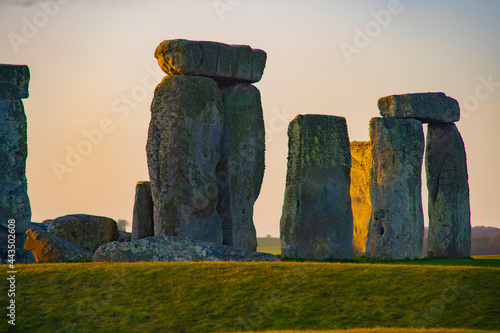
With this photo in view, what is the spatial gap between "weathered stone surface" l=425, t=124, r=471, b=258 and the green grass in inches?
528

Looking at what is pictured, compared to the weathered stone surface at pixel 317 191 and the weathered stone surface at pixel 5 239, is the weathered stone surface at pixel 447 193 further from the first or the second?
the weathered stone surface at pixel 5 239

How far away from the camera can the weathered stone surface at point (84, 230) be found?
2597 cm

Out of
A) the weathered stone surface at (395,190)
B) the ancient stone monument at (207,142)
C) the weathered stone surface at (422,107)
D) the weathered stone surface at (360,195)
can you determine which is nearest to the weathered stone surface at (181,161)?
→ the ancient stone monument at (207,142)

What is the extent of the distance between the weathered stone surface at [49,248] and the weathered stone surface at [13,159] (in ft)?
7.74

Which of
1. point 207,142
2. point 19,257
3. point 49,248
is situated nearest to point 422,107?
point 207,142

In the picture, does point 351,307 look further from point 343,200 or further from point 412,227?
point 412,227

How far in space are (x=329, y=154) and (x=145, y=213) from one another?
19.3ft

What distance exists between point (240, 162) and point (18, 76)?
287 inches

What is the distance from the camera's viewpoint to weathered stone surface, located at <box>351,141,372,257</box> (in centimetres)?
3173

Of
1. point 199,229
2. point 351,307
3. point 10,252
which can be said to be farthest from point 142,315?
point 199,229

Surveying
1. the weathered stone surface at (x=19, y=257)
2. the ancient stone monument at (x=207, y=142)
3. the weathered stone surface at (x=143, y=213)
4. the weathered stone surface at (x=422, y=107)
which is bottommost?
the weathered stone surface at (x=19, y=257)

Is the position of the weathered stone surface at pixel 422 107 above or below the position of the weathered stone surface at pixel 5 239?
above

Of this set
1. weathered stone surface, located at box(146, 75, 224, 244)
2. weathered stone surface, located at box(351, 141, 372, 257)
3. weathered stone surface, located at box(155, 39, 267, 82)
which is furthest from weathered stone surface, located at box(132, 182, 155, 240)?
weathered stone surface, located at box(351, 141, 372, 257)

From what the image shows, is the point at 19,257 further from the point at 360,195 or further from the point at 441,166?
the point at 441,166
